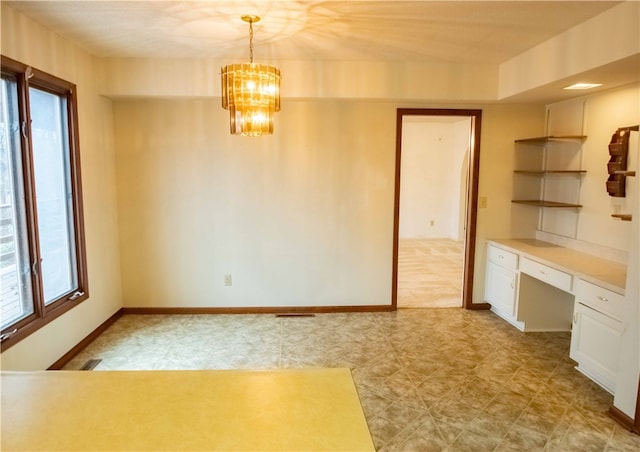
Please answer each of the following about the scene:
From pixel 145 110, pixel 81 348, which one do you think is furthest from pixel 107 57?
pixel 81 348

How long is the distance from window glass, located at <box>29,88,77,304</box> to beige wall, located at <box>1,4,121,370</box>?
0.17m

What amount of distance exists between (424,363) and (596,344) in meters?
1.25

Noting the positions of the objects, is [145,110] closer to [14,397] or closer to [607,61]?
[14,397]

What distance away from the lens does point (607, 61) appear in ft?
8.78

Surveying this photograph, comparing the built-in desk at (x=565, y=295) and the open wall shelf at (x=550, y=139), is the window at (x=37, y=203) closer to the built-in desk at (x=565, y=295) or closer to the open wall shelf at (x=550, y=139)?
the built-in desk at (x=565, y=295)

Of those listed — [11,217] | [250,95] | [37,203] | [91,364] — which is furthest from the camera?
[91,364]

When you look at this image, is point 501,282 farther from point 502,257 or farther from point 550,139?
point 550,139

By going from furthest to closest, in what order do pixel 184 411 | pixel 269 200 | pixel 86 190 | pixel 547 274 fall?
1. pixel 269 200
2. pixel 86 190
3. pixel 547 274
4. pixel 184 411

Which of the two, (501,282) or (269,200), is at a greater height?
(269,200)

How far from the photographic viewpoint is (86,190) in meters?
3.66

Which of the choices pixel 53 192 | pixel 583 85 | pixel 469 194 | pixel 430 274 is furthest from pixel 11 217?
pixel 430 274

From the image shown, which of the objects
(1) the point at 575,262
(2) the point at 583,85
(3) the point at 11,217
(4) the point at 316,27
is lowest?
(1) the point at 575,262

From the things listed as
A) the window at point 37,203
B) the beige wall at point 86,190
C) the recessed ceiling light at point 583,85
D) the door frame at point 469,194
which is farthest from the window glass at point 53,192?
the recessed ceiling light at point 583,85

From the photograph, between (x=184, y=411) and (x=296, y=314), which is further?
(x=296, y=314)
